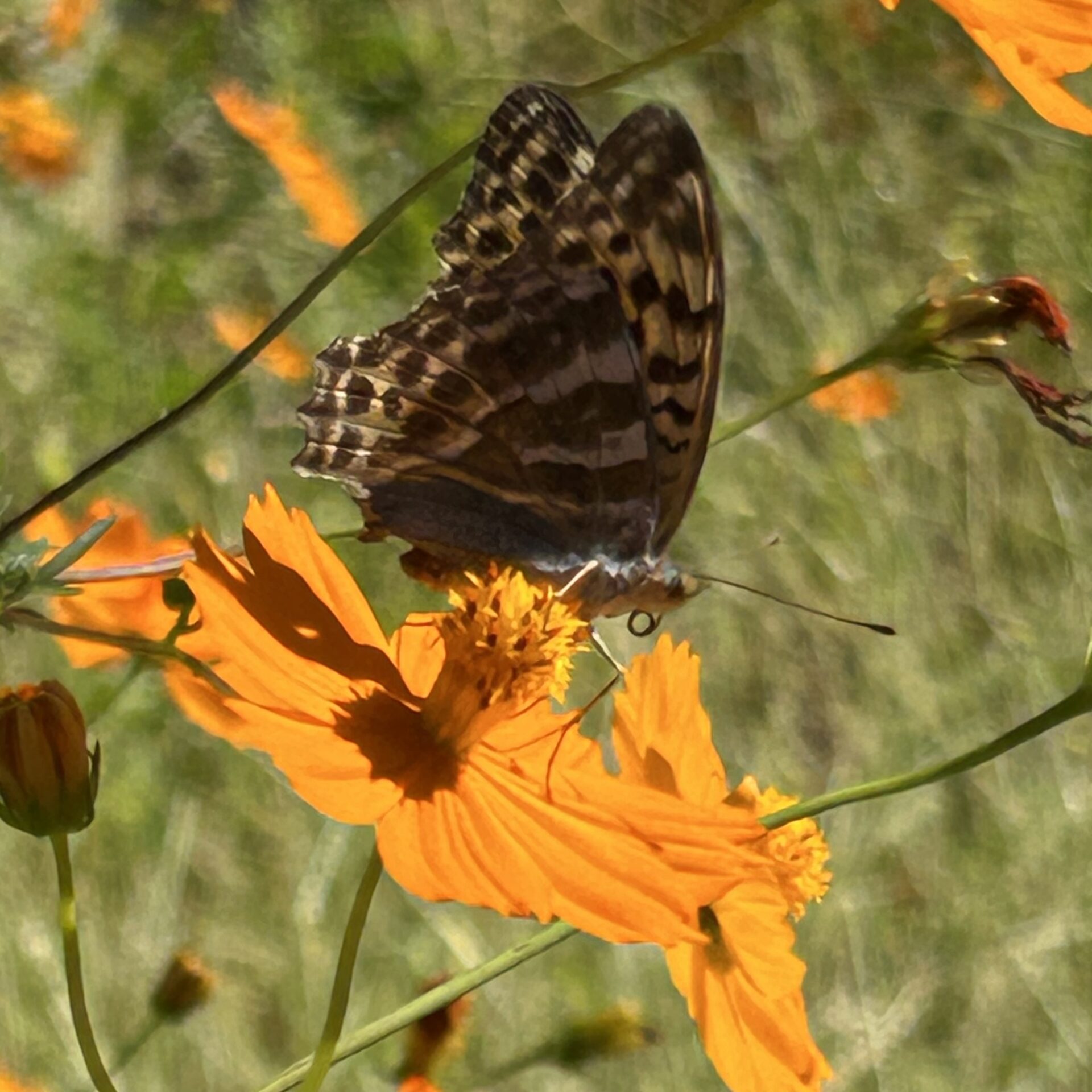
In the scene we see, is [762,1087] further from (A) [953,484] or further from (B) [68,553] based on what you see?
(A) [953,484]

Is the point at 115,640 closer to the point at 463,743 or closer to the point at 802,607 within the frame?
the point at 463,743

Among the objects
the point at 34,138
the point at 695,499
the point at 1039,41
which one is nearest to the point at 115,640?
the point at 1039,41

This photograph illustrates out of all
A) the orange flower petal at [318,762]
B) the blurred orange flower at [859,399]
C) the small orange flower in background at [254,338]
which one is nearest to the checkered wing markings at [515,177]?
the orange flower petal at [318,762]

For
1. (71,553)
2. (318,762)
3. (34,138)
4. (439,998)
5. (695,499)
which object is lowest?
(695,499)

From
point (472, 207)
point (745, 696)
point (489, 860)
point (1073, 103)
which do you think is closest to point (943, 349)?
point (1073, 103)

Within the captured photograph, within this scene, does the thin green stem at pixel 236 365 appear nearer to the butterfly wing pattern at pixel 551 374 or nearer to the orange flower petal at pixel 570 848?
the butterfly wing pattern at pixel 551 374

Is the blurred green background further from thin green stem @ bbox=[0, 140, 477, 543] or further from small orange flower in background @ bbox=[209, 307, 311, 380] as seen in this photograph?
thin green stem @ bbox=[0, 140, 477, 543]

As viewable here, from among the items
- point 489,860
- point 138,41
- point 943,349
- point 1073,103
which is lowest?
point 489,860
